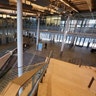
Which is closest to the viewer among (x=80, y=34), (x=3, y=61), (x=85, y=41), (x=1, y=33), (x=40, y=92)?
(x=40, y=92)

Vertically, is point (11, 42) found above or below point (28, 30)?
below

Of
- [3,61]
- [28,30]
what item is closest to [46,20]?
[28,30]

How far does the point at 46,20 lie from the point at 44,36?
3540 mm

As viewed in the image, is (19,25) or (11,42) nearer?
(19,25)

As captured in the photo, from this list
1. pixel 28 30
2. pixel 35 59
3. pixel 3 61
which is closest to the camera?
pixel 3 61

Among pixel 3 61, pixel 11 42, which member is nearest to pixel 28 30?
pixel 11 42

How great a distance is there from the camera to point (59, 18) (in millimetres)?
15000

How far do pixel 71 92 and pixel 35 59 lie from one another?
7683mm

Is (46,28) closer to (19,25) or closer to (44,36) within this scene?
(44,36)

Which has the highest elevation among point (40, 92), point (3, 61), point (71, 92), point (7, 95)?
point (7, 95)

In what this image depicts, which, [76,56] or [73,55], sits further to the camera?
[73,55]

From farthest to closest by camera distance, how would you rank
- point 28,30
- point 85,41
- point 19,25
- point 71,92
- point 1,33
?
1. point 28,30
2. point 85,41
3. point 1,33
4. point 19,25
5. point 71,92

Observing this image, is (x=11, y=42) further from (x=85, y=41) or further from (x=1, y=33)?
(x=85, y=41)

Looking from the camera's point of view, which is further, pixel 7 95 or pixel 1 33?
pixel 1 33
